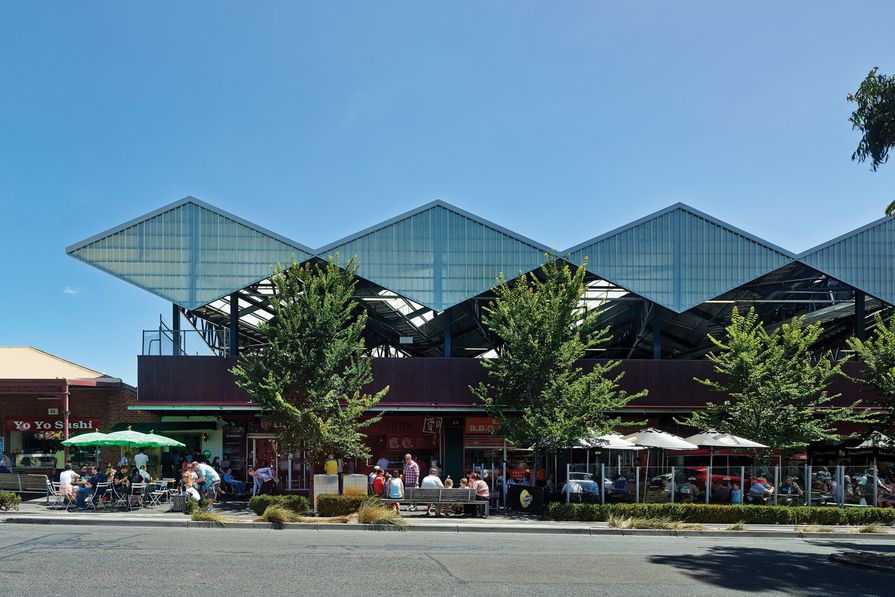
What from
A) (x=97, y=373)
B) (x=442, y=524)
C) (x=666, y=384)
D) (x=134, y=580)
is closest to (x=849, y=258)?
(x=666, y=384)

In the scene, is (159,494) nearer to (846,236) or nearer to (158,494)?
(158,494)

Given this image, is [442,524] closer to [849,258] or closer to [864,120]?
[864,120]

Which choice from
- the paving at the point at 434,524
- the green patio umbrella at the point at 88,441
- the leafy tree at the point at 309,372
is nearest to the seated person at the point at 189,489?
the paving at the point at 434,524

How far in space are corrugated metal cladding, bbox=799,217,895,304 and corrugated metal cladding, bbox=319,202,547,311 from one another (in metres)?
9.81

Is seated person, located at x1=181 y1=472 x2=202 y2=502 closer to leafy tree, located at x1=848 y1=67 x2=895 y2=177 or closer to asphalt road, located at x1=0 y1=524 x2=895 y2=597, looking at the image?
asphalt road, located at x1=0 y1=524 x2=895 y2=597

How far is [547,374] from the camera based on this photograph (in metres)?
22.8

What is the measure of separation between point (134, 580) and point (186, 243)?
17.1m

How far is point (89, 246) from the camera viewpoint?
25.7 metres

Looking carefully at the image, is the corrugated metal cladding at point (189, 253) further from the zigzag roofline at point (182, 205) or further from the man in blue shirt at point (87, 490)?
the man in blue shirt at point (87, 490)

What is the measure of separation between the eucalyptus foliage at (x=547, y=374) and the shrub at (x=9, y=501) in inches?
512

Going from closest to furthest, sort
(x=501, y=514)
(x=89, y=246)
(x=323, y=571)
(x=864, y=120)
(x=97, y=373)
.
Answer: (x=323, y=571), (x=864, y=120), (x=501, y=514), (x=89, y=246), (x=97, y=373)

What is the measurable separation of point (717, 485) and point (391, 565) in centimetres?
1326

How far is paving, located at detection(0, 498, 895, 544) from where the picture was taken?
18359 millimetres

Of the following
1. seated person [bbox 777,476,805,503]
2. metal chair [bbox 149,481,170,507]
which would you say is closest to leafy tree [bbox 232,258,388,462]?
metal chair [bbox 149,481,170,507]
